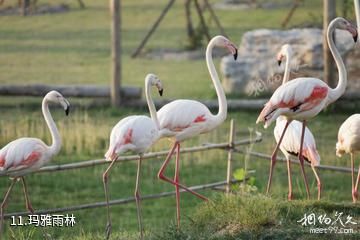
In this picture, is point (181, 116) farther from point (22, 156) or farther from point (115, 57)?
point (115, 57)

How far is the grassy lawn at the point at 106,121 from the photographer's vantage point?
9320 mm

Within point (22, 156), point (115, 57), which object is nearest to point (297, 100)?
point (22, 156)

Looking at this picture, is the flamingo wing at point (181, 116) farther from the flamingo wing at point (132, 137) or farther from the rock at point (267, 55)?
the rock at point (267, 55)

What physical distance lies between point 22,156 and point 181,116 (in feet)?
4.30

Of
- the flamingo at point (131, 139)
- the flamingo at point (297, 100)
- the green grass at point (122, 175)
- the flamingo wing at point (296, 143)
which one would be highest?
the flamingo at point (297, 100)

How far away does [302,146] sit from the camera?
305 inches

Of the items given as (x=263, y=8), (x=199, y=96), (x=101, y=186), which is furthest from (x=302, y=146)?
(x=263, y=8)

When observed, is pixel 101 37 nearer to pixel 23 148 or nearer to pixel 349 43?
pixel 349 43

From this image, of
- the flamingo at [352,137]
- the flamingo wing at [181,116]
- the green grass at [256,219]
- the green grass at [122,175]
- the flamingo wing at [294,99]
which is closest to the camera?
the green grass at [256,219]

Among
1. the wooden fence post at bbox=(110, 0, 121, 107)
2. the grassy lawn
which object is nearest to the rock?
the grassy lawn

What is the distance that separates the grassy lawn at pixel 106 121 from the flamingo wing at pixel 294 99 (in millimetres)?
672

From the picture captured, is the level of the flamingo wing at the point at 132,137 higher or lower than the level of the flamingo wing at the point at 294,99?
lower

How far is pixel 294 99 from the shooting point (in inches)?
291

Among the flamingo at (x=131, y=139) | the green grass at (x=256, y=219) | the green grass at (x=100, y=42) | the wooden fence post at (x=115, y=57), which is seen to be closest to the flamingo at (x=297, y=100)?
the green grass at (x=256, y=219)
